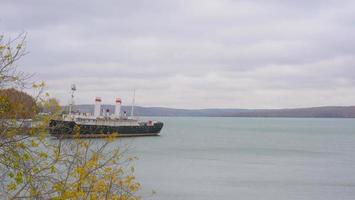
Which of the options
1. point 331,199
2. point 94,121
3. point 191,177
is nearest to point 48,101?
point 331,199

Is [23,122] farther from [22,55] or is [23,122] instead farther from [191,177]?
[191,177]

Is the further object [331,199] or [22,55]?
[331,199]

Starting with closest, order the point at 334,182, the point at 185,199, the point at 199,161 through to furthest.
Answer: the point at 185,199
the point at 334,182
the point at 199,161

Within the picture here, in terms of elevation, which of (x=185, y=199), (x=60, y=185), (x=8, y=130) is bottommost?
(x=185, y=199)

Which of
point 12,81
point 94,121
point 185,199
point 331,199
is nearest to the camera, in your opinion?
point 12,81

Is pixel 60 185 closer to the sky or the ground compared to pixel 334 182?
closer to the sky

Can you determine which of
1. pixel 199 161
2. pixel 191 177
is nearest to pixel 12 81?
pixel 191 177

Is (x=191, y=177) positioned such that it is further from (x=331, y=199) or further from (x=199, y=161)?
(x=199, y=161)

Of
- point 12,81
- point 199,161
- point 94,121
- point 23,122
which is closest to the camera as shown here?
point 12,81

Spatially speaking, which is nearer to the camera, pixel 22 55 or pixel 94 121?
pixel 22 55

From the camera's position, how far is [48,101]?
7727mm

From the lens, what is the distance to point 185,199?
27234mm

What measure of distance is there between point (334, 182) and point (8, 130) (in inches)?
1261

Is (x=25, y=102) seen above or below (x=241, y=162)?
above
